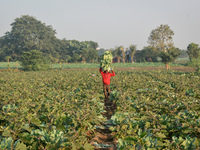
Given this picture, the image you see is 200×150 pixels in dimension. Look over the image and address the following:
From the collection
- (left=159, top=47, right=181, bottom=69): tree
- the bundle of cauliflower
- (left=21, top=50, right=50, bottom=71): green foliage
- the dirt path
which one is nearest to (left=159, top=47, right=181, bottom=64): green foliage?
(left=159, top=47, right=181, bottom=69): tree

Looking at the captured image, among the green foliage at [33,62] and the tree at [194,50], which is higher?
the tree at [194,50]

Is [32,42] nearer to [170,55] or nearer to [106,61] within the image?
[170,55]

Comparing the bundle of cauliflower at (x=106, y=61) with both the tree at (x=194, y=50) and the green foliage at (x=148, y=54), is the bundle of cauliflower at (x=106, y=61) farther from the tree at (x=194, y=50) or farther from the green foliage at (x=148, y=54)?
the green foliage at (x=148, y=54)

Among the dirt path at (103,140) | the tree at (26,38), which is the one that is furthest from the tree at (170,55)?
the tree at (26,38)

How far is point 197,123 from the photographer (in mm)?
3561

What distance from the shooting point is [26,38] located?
217ft

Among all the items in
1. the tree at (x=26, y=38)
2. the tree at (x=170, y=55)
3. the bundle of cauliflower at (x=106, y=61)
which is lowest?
the bundle of cauliflower at (x=106, y=61)

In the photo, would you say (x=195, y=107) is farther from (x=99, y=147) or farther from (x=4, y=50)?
(x=4, y=50)

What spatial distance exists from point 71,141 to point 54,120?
3.57ft

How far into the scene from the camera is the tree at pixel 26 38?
6594 centimetres

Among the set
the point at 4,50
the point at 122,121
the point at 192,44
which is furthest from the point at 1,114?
the point at 4,50

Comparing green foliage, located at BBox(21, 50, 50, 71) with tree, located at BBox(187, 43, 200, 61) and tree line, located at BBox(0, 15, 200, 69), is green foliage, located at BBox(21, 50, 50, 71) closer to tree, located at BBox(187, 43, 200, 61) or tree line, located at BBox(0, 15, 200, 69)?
tree line, located at BBox(0, 15, 200, 69)

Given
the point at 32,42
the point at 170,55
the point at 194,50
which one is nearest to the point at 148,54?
the point at 194,50

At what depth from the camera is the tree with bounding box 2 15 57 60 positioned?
216ft
